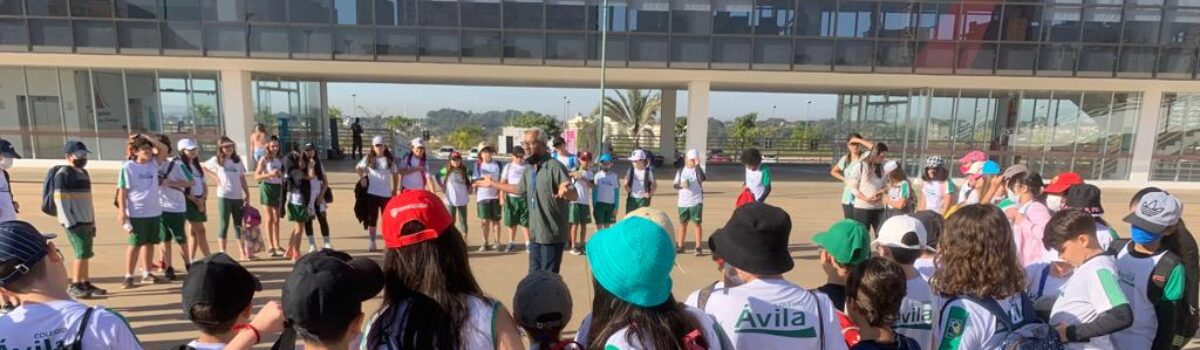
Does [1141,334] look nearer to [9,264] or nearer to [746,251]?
[746,251]

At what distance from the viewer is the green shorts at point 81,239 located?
16.1 feet

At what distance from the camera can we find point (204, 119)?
677 inches

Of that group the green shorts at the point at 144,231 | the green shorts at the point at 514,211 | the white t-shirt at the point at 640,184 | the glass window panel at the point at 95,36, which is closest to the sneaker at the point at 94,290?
the green shorts at the point at 144,231

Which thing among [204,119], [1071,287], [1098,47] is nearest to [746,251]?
[1071,287]

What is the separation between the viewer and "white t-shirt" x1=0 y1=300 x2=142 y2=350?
1783 millimetres

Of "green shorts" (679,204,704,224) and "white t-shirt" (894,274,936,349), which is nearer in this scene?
"white t-shirt" (894,274,936,349)

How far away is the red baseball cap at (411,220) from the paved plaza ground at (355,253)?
3182 millimetres

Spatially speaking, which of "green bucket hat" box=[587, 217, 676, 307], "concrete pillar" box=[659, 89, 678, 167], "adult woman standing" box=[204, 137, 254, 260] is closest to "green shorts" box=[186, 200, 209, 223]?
"adult woman standing" box=[204, 137, 254, 260]

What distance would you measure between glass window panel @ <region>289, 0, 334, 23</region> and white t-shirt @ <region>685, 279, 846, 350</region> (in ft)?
56.4

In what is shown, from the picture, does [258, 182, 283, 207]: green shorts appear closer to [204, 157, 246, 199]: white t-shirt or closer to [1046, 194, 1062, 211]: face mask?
[204, 157, 246, 199]: white t-shirt

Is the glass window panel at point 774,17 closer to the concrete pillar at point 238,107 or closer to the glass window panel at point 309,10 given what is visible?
the glass window panel at point 309,10

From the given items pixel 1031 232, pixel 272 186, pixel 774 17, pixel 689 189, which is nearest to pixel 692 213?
pixel 689 189

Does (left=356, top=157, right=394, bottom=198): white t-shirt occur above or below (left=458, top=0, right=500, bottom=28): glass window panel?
below

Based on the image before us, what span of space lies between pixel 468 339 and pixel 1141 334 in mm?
3178
